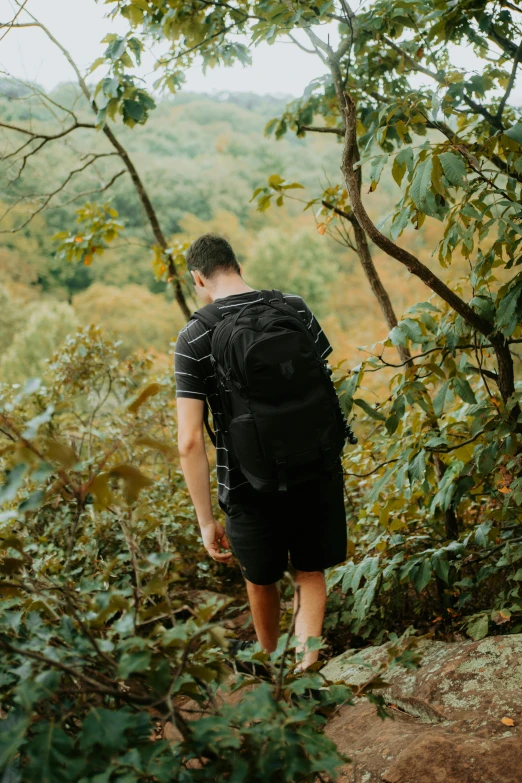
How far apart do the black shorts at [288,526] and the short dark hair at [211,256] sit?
71 cm

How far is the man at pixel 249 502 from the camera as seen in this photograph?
6.13ft

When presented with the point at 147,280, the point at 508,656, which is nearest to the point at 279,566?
the point at 508,656

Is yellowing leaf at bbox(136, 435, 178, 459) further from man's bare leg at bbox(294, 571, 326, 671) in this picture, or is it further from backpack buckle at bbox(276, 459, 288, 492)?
man's bare leg at bbox(294, 571, 326, 671)

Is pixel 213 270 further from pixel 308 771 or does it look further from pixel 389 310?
pixel 308 771

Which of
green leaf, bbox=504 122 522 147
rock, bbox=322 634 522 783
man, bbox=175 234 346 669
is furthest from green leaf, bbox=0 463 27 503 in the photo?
green leaf, bbox=504 122 522 147

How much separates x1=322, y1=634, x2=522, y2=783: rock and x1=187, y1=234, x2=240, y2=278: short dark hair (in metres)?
1.21

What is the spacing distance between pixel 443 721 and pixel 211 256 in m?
1.50

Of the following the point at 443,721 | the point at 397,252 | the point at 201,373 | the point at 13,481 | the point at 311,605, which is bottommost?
the point at 443,721

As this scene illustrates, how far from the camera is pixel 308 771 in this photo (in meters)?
0.78

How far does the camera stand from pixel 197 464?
1904mm

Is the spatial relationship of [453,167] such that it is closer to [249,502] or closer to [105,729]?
[249,502]

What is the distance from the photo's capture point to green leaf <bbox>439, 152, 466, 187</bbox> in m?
1.42

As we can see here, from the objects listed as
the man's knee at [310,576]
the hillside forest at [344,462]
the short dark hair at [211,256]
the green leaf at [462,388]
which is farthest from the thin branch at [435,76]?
the man's knee at [310,576]

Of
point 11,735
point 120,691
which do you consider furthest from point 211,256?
point 11,735
